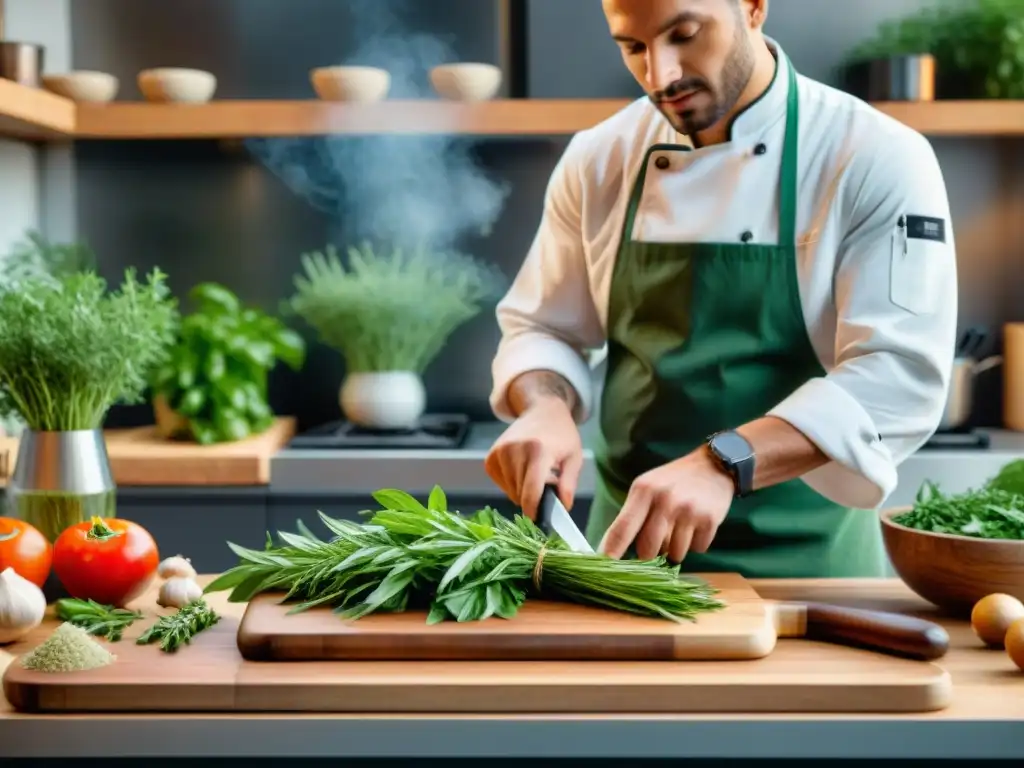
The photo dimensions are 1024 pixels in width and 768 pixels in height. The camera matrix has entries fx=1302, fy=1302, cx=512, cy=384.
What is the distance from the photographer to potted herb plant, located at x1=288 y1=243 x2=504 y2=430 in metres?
3.21

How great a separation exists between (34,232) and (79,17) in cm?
59

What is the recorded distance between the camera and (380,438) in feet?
10.2

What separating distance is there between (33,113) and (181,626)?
6.02 feet

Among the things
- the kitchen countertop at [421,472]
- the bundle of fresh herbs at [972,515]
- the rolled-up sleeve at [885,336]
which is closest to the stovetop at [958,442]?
the kitchen countertop at [421,472]

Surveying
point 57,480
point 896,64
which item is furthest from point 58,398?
point 896,64

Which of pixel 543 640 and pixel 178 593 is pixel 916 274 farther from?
pixel 178 593

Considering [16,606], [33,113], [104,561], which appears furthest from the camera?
[33,113]

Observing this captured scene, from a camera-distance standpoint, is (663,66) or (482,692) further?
(663,66)

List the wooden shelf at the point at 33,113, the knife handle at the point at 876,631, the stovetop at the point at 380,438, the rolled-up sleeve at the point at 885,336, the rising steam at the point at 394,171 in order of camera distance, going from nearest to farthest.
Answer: the knife handle at the point at 876,631, the rolled-up sleeve at the point at 885,336, the wooden shelf at the point at 33,113, the stovetop at the point at 380,438, the rising steam at the point at 394,171

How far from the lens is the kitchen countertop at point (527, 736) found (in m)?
1.18

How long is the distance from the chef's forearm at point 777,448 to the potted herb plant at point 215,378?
1.71 metres

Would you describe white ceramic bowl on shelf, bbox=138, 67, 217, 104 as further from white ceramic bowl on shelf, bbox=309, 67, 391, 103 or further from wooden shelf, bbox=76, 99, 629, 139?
white ceramic bowl on shelf, bbox=309, 67, 391, 103

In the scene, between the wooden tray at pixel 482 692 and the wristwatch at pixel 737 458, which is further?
the wristwatch at pixel 737 458

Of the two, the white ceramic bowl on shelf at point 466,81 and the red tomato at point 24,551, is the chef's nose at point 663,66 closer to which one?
the red tomato at point 24,551
